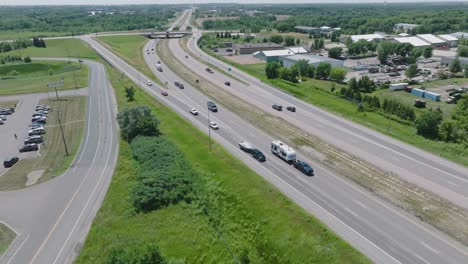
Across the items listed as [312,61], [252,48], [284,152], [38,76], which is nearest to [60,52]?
[38,76]

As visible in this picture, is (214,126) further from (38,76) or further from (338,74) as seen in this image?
(38,76)

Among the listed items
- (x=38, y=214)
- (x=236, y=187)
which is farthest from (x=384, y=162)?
(x=38, y=214)

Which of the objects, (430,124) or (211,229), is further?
(430,124)

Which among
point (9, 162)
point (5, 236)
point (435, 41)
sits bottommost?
point (5, 236)

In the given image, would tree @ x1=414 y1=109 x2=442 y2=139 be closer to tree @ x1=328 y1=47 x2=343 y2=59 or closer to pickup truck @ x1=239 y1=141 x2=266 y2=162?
pickup truck @ x1=239 y1=141 x2=266 y2=162

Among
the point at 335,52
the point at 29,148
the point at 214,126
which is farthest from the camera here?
the point at 335,52

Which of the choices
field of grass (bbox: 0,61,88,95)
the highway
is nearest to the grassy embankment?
the highway
